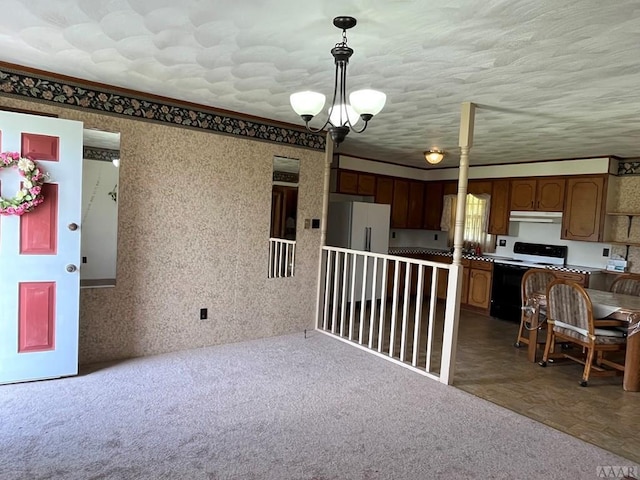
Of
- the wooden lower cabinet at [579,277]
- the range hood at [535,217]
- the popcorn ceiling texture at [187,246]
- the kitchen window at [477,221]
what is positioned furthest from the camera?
the kitchen window at [477,221]

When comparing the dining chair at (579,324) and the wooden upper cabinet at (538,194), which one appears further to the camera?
the wooden upper cabinet at (538,194)

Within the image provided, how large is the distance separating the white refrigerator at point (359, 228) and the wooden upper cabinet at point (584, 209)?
2412 mm

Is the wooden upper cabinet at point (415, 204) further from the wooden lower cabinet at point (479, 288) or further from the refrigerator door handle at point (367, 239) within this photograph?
the refrigerator door handle at point (367, 239)

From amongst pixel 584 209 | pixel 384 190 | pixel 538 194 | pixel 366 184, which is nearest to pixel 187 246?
pixel 366 184

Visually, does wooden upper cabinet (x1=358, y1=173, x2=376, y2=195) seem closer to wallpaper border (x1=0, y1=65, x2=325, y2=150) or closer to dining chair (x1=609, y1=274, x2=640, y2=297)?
wallpaper border (x1=0, y1=65, x2=325, y2=150)

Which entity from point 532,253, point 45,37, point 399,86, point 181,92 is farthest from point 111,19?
point 532,253

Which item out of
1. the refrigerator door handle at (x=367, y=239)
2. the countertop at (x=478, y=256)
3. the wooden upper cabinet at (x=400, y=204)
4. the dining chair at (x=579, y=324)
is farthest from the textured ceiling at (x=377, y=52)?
the wooden upper cabinet at (x=400, y=204)

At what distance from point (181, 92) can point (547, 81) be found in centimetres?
279

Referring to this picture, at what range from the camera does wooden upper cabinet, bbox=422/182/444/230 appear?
23.9 ft

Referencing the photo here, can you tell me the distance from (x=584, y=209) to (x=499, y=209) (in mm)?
1187

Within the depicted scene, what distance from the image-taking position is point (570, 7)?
6.17 ft

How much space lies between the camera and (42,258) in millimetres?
3094

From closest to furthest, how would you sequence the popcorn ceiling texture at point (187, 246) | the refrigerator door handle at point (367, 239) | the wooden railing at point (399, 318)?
1. the wooden railing at point (399, 318)
2. the popcorn ceiling texture at point (187, 246)
3. the refrigerator door handle at point (367, 239)

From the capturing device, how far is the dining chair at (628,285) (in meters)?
4.44
